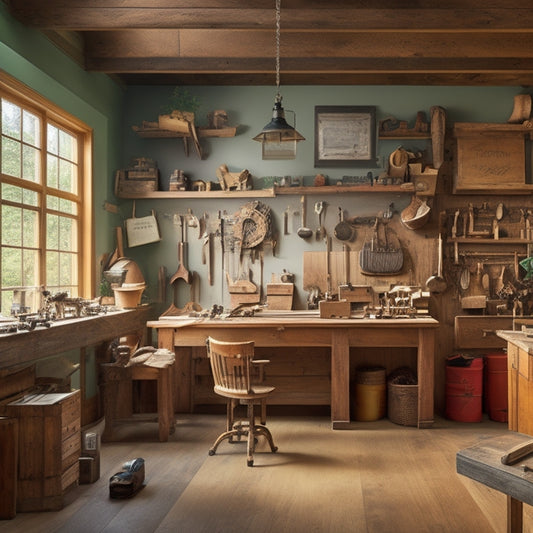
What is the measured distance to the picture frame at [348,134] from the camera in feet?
19.8

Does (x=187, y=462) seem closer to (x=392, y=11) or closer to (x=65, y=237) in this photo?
(x=65, y=237)

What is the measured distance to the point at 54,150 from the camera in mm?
5000

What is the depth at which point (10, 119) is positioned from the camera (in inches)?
169

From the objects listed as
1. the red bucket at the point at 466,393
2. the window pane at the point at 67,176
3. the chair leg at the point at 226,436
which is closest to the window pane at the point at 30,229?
the window pane at the point at 67,176

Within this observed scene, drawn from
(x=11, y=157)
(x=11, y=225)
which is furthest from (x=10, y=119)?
(x=11, y=225)

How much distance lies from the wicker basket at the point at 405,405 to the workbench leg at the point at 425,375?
2.7 inches

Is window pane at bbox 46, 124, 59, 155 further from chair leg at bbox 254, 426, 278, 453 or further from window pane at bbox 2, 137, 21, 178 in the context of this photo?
chair leg at bbox 254, 426, 278, 453

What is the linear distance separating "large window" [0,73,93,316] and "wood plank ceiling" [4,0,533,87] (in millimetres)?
664

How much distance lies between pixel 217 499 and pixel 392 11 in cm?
374

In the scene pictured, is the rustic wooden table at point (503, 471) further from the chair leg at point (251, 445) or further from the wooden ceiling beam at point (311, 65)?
the wooden ceiling beam at point (311, 65)

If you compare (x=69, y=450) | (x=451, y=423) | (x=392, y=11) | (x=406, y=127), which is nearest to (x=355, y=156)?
(x=406, y=127)

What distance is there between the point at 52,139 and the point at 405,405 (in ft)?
13.5

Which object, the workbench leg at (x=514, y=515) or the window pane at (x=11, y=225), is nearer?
the workbench leg at (x=514, y=515)

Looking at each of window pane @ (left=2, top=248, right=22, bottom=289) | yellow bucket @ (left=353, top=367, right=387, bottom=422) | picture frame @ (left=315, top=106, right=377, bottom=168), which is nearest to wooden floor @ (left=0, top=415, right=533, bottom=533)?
yellow bucket @ (left=353, top=367, right=387, bottom=422)
